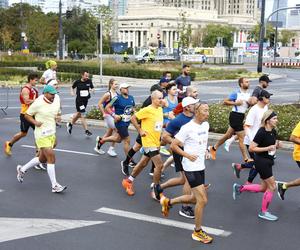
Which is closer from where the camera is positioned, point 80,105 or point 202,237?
point 202,237

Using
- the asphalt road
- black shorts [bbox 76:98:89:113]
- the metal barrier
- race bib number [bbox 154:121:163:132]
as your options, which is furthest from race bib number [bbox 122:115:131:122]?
the metal barrier

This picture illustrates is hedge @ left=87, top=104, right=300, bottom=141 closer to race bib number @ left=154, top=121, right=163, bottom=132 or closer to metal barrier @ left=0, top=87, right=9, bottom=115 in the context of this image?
metal barrier @ left=0, top=87, right=9, bottom=115

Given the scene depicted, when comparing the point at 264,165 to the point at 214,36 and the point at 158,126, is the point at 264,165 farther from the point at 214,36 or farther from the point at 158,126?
the point at 214,36

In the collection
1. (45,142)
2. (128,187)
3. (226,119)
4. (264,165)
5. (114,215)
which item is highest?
(45,142)

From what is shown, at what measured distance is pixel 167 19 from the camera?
15412cm

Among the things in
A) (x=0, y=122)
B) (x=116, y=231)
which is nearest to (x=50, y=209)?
(x=116, y=231)

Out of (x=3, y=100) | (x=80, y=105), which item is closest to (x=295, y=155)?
(x=80, y=105)

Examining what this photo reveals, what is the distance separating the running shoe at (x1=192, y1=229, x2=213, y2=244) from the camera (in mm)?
6372

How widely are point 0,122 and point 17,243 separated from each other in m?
10.9

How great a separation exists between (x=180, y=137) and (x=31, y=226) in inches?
87.4

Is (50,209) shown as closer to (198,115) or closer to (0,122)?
(198,115)

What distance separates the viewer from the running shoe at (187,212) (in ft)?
24.3

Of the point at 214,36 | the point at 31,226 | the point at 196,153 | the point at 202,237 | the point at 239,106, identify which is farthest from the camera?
the point at 214,36

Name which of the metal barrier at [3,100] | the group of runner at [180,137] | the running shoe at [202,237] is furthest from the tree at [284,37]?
the running shoe at [202,237]
